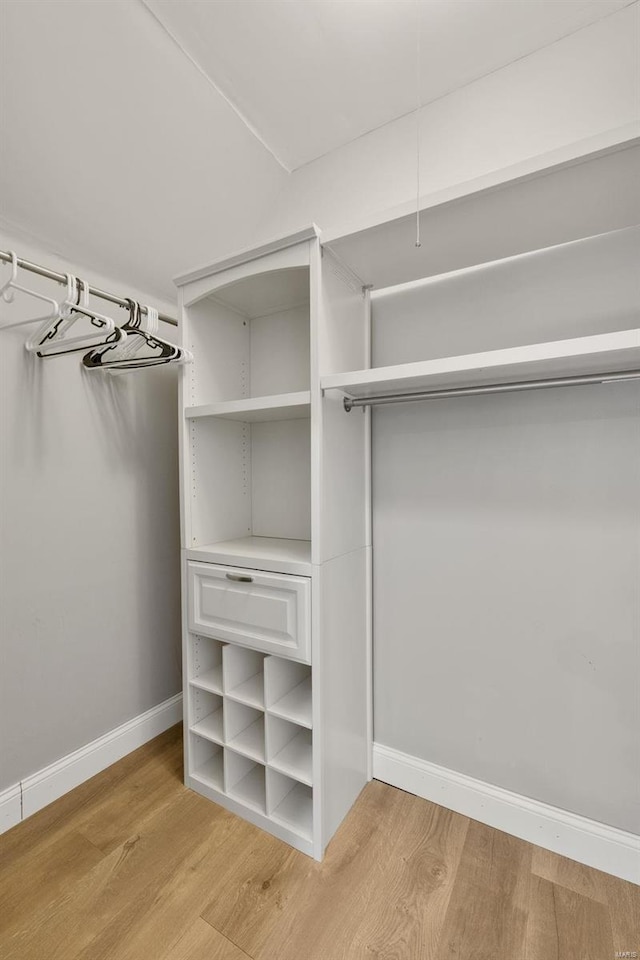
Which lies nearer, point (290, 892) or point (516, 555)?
point (290, 892)

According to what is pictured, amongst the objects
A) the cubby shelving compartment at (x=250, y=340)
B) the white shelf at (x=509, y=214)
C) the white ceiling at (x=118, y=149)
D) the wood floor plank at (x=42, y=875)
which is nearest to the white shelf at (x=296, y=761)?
the wood floor plank at (x=42, y=875)

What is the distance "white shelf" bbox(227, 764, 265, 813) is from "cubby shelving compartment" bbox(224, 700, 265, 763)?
0.18m

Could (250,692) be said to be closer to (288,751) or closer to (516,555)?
(288,751)

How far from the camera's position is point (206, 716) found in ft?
5.64

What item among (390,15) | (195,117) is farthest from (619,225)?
(195,117)

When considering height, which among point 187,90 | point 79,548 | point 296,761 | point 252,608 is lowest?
point 296,761

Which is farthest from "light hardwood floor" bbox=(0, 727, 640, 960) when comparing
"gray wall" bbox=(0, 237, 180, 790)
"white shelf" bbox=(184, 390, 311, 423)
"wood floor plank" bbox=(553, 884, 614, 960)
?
"white shelf" bbox=(184, 390, 311, 423)

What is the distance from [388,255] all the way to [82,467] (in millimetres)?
1434

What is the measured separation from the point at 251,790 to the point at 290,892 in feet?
1.24

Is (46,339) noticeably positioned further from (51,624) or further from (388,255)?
(388,255)

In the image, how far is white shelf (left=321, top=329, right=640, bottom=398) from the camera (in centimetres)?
100

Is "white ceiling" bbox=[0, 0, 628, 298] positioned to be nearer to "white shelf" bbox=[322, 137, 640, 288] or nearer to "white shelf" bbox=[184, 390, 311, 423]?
"white shelf" bbox=[322, 137, 640, 288]

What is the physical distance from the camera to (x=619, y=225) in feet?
4.07

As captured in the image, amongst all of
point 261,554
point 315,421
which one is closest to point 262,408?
point 315,421
